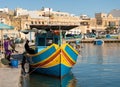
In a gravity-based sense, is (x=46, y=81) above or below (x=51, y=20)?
below

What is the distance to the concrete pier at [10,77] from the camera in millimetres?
15323

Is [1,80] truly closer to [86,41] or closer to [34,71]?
[34,71]

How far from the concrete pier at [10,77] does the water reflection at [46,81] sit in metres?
0.82

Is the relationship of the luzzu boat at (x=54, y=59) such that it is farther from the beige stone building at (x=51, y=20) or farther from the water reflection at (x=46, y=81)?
the beige stone building at (x=51, y=20)

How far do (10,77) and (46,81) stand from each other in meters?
3.47

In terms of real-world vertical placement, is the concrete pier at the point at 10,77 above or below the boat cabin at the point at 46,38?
below

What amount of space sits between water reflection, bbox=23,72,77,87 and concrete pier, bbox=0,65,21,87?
2.67ft

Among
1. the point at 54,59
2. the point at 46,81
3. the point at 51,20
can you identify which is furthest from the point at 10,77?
the point at 51,20

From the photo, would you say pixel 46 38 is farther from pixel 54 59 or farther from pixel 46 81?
pixel 46 81

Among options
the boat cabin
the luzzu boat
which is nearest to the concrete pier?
the luzzu boat

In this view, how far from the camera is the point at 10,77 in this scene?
56.4 feet

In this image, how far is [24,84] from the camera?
61.1 ft

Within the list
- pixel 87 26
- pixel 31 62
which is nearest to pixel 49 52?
pixel 31 62

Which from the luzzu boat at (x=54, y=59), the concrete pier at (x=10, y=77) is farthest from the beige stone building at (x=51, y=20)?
the concrete pier at (x=10, y=77)
